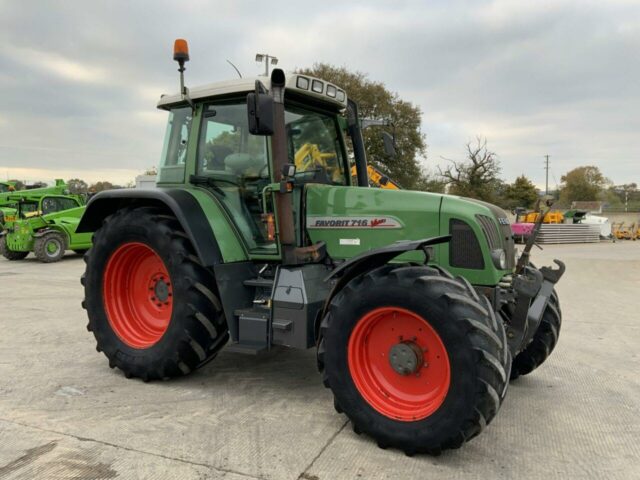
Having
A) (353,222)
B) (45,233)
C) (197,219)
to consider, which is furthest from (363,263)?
(45,233)

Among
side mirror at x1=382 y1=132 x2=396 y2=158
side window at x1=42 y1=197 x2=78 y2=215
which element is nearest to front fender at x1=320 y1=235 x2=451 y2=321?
side mirror at x1=382 y1=132 x2=396 y2=158

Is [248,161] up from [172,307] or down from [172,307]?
up

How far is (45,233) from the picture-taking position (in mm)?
13844

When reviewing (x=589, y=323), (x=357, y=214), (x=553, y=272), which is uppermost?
(x=357, y=214)

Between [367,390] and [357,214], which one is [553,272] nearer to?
[357,214]

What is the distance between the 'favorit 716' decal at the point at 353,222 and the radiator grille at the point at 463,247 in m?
0.39

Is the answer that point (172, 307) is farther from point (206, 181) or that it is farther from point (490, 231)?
point (490, 231)

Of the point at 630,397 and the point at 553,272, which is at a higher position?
the point at 553,272

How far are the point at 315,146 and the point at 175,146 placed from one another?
4.21ft

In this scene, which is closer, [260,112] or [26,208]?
[260,112]

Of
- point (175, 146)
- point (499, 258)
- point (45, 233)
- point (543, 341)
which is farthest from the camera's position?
point (45, 233)

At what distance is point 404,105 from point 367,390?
103 feet

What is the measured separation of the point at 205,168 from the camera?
176 inches

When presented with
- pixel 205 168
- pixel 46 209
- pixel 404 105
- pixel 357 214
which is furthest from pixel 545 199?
pixel 404 105
